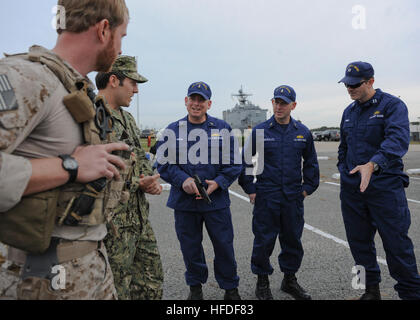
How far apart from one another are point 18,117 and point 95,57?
461 millimetres

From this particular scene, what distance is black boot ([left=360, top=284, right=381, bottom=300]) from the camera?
9.82 ft

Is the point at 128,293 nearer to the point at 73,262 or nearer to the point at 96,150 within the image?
the point at 73,262

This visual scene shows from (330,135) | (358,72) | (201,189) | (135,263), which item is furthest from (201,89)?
(330,135)

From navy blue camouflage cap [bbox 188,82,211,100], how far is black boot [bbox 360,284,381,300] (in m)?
2.43

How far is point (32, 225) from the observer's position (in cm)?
110

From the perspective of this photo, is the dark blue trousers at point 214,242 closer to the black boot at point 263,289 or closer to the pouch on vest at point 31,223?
the black boot at point 263,289

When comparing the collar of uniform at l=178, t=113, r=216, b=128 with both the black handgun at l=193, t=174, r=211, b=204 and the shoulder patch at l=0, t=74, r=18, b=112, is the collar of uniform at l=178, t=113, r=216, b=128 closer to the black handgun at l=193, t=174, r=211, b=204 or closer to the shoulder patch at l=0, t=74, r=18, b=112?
the black handgun at l=193, t=174, r=211, b=204

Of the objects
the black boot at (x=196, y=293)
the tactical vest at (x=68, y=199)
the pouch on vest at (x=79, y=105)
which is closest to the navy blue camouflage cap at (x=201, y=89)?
the black boot at (x=196, y=293)

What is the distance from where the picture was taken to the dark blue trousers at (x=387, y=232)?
276 centimetres

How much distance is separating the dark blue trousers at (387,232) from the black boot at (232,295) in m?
1.24

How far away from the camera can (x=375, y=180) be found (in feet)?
9.53

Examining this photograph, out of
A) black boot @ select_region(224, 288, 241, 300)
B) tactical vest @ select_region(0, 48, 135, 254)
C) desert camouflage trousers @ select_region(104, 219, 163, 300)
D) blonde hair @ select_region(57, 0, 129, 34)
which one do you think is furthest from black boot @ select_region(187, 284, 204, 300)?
blonde hair @ select_region(57, 0, 129, 34)

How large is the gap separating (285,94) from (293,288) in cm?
203
